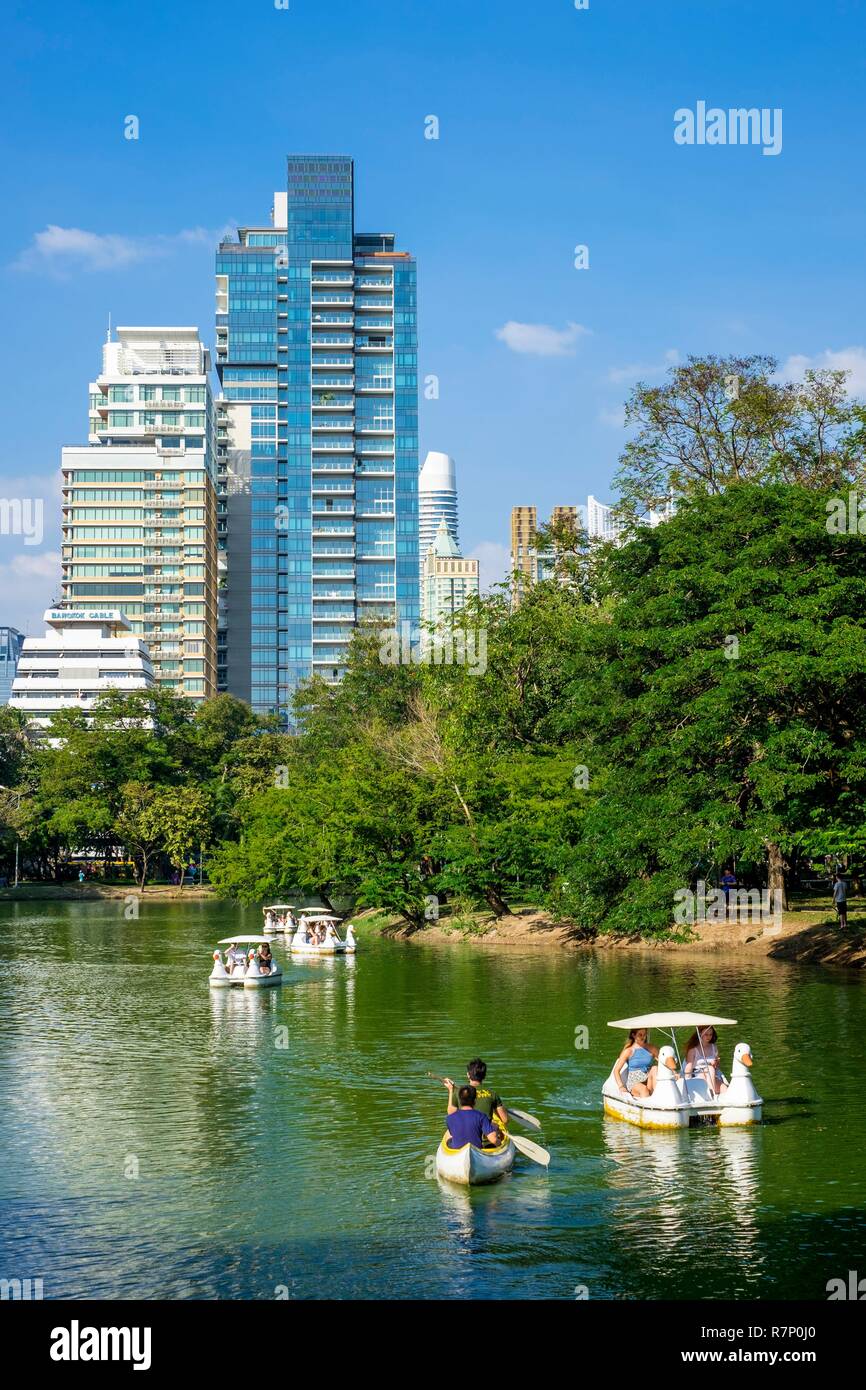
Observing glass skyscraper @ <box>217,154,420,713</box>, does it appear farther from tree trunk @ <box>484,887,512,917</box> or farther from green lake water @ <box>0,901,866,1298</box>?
green lake water @ <box>0,901,866,1298</box>

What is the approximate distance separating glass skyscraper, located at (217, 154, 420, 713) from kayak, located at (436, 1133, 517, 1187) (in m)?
157

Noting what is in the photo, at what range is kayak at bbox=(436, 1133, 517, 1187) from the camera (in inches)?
752

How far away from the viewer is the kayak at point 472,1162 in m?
19.1

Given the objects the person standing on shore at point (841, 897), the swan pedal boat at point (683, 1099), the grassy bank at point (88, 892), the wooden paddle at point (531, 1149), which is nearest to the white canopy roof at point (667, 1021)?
the swan pedal boat at point (683, 1099)

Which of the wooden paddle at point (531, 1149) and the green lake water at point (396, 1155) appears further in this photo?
the wooden paddle at point (531, 1149)

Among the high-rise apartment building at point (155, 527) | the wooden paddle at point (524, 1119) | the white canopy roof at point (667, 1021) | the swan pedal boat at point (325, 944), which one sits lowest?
the swan pedal boat at point (325, 944)

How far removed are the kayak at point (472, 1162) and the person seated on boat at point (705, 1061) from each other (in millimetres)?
4721

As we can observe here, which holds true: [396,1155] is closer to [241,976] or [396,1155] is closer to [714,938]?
[241,976]

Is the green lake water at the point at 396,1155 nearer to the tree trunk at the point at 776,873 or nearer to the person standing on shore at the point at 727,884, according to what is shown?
the tree trunk at the point at 776,873

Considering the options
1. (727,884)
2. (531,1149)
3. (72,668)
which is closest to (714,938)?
(727,884)

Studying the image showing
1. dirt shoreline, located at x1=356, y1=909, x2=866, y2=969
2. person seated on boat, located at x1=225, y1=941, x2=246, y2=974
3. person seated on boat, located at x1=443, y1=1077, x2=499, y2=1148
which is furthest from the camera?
dirt shoreline, located at x1=356, y1=909, x2=866, y2=969

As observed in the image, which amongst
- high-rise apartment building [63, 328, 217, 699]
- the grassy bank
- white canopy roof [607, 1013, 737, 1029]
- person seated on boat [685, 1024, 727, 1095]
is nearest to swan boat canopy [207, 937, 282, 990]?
person seated on boat [685, 1024, 727, 1095]

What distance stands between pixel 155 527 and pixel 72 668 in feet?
80.3
